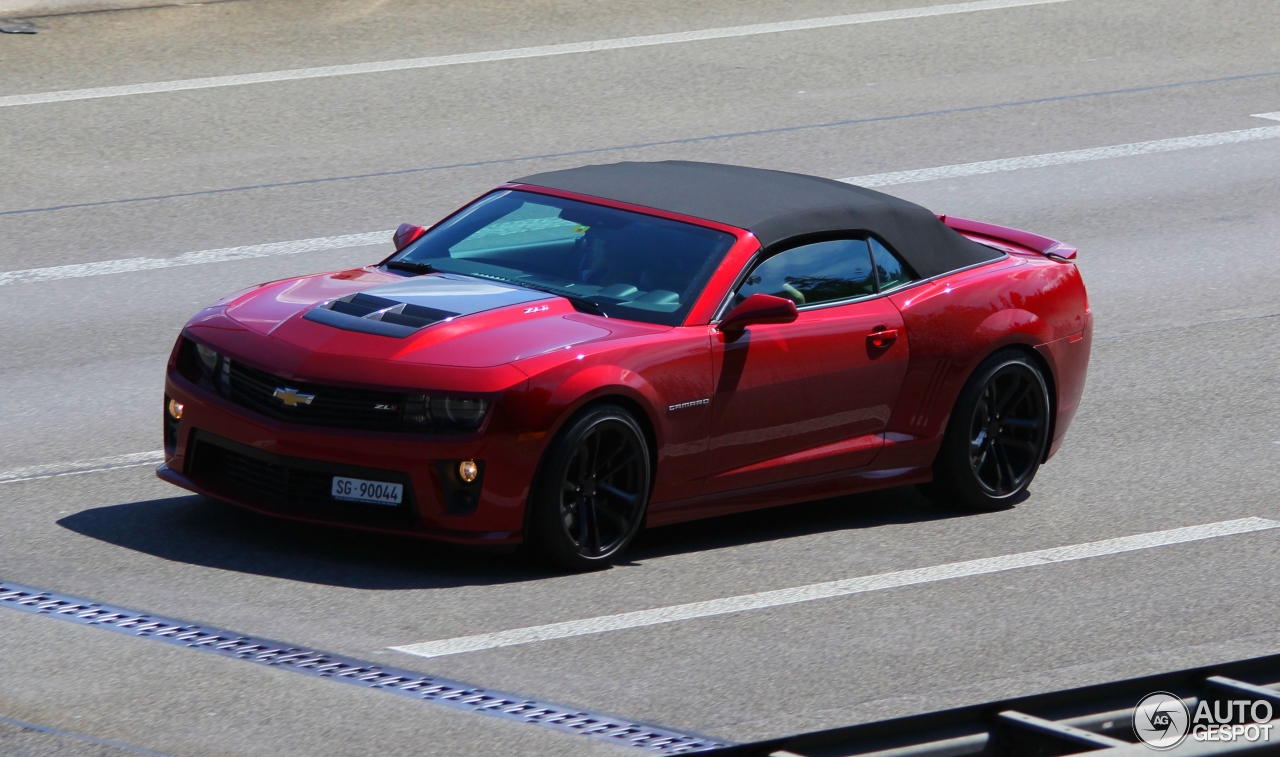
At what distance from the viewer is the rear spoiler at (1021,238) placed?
30.4 feet

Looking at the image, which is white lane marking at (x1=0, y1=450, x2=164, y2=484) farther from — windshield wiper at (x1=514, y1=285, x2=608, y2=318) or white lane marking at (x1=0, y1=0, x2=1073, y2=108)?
white lane marking at (x1=0, y1=0, x2=1073, y2=108)

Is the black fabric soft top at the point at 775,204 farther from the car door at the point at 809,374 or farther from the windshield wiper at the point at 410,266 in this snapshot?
the windshield wiper at the point at 410,266

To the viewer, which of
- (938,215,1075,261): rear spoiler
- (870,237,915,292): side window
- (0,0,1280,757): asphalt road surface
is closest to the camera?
(0,0,1280,757): asphalt road surface

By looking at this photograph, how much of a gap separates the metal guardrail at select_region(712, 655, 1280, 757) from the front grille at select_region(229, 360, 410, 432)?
8.45 ft

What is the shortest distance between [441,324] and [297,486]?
0.80 meters

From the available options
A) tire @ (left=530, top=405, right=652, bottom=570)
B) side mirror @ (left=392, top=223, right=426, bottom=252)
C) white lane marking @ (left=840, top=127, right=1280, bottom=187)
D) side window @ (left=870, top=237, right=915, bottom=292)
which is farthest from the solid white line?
white lane marking @ (left=840, top=127, right=1280, bottom=187)

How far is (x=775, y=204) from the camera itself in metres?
8.20

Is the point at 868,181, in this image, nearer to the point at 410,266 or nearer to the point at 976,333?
the point at 976,333

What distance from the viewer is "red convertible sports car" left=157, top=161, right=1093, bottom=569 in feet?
22.9

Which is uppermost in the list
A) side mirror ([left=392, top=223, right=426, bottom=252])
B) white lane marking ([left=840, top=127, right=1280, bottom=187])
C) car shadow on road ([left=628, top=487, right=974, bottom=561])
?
white lane marking ([left=840, top=127, right=1280, bottom=187])

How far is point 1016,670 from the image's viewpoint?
6.47 m

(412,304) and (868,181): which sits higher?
(868,181)

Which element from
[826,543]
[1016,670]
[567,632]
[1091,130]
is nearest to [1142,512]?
[826,543]

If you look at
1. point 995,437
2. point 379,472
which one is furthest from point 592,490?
point 995,437
